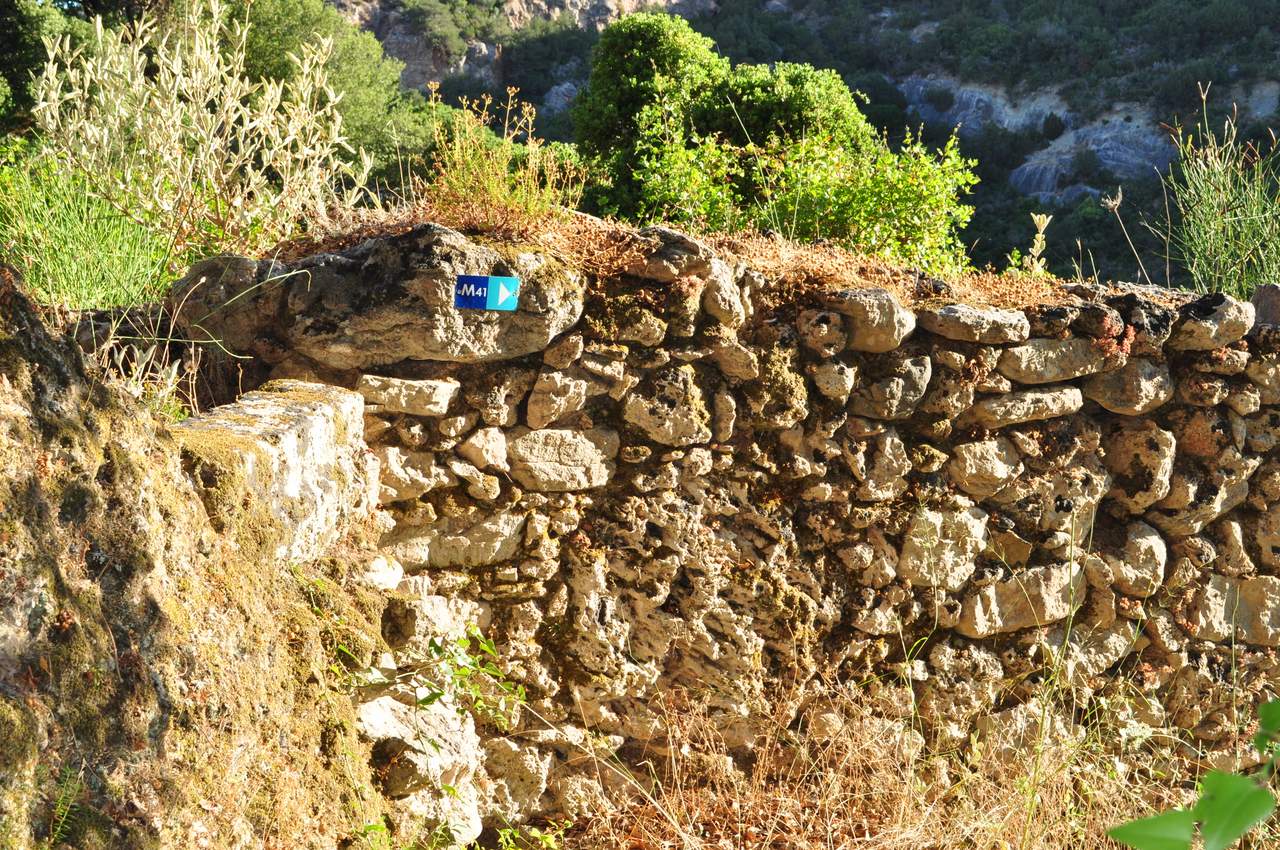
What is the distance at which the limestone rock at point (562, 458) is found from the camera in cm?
338

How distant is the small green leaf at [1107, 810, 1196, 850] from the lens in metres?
0.64

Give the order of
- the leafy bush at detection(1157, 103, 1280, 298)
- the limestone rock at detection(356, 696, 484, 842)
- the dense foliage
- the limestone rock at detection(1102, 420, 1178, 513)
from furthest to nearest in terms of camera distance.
Answer: the leafy bush at detection(1157, 103, 1280, 298), the dense foliage, the limestone rock at detection(1102, 420, 1178, 513), the limestone rock at detection(356, 696, 484, 842)

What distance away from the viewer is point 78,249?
152 inches

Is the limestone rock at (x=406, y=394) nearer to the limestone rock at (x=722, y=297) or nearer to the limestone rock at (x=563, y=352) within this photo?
the limestone rock at (x=563, y=352)

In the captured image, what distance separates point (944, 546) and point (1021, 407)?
23.2 inches

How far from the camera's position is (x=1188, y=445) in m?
4.24

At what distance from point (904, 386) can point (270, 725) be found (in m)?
2.47

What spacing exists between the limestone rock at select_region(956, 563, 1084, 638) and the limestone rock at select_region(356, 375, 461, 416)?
2161 mm

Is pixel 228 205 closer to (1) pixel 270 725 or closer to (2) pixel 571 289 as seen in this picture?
(2) pixel 571 289

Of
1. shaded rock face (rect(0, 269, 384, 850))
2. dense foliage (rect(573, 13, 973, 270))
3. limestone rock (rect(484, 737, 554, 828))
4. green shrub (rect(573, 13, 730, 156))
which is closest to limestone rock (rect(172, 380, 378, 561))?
shaded rock face (rect(0, 269, 384, 850))

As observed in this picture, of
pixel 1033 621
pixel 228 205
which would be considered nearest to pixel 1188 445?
pixel 1033 621

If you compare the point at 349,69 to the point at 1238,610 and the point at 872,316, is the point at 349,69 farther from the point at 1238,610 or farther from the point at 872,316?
the point at 1238,610

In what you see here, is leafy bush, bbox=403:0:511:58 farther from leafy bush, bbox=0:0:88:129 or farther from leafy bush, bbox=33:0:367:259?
leafy bush, bbox=33:0:367:259

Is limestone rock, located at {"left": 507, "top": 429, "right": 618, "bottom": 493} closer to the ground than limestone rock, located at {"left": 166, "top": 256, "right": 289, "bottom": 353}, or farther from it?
closer to the ground
